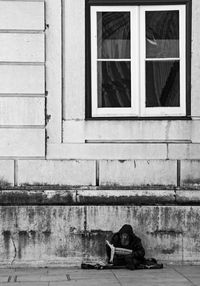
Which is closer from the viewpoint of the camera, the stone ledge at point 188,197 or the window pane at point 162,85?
the stone ledge at point 188,197

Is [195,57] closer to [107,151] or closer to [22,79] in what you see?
[107,151]

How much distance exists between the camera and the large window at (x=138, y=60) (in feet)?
41.7

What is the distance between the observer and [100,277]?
1120 centimetres

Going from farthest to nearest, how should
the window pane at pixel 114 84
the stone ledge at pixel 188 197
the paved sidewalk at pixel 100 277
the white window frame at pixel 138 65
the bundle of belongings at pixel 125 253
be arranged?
the window pane at pixel 114 84, the white window frame at pixel 138 65, the stone ledge at pixel 188 197, the bundle of belongings at pixel 125 253, the paved sidewalk at pixel 100 277

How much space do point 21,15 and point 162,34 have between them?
257cm

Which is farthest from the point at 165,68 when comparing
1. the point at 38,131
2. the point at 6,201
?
the point at 6,201

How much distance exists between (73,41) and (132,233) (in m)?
3.55

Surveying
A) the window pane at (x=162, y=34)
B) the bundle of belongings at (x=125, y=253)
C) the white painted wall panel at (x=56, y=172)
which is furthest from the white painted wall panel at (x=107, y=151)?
the window pane at (x=162, y=34)

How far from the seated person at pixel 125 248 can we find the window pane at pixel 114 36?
3150 mm

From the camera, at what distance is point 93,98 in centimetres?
1270

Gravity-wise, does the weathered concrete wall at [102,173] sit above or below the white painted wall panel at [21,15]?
below

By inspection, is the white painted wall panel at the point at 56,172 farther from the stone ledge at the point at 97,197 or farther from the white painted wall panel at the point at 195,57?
the white painted wall panel at the point at 195,57

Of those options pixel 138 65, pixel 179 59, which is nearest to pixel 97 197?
pixel 138 65

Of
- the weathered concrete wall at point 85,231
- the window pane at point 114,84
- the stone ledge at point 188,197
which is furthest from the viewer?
the window pane at point 114,84
